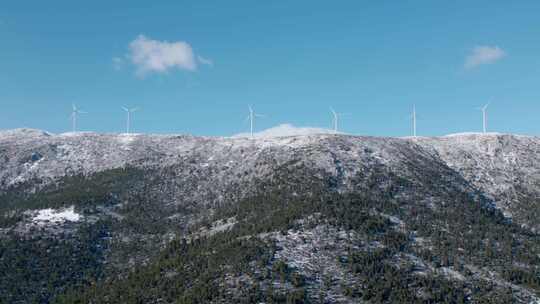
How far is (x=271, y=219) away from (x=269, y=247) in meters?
12.1

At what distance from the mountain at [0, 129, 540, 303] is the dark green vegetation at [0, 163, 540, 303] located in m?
0.34

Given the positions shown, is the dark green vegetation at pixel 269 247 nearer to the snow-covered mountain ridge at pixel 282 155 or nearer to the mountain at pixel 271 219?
the mountain at pixel 271 219

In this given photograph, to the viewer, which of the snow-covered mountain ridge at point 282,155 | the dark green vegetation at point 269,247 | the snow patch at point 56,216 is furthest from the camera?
the snow-covered mountain ridge at point 282,155

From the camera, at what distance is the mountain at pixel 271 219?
266 feet

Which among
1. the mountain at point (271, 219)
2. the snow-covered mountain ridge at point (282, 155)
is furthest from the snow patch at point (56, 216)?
the snow-covered mountain ridge at point (282, 155)

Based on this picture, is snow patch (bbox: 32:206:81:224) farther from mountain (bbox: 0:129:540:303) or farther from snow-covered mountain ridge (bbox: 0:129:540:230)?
snow-covered mountain ridge (bbox: 0:129:540:230)

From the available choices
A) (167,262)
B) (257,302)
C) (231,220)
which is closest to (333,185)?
(231,220)

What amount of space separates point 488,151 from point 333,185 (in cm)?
6253

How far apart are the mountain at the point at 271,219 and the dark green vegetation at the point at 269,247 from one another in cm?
34

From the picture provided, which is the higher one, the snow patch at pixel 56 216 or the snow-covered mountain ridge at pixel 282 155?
the snow-covered mountain ridge at pixel 282 155

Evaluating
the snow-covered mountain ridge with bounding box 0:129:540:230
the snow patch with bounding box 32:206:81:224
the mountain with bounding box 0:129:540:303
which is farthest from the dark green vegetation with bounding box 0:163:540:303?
the snow-covered mountain ridge with bounding box 0:129:540:230

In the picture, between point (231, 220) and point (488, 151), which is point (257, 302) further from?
point (488, 151)

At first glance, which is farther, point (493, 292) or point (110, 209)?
point (110, 209)

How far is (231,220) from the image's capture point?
10800 centimetres
